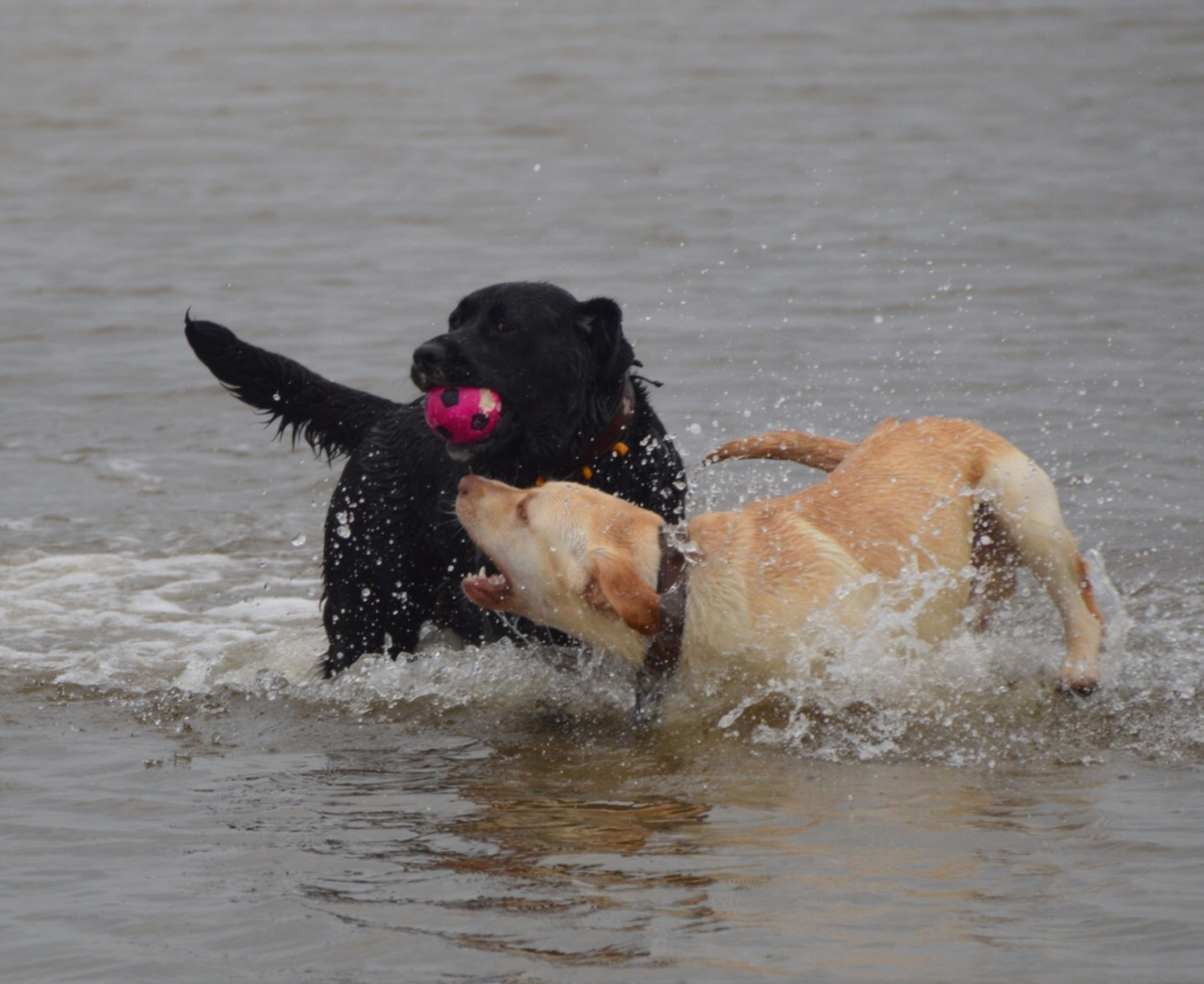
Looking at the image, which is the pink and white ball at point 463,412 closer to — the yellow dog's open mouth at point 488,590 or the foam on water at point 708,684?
the yellow dog's open mouth at point 488,590

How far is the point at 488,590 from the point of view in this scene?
5.13m

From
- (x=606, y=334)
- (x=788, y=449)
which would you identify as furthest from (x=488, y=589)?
(x=788, y=449)

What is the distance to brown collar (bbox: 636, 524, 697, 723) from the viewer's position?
4.94 m

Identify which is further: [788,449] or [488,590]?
[788,449]

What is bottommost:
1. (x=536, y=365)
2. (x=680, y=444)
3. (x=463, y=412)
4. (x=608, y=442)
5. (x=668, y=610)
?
(x=680, y=444)

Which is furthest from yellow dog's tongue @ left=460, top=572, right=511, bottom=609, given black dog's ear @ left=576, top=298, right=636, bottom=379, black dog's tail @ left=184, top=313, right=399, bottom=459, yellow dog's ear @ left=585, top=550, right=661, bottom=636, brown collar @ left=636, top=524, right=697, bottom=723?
black dog's tail @ left=184, top=313, right=399, bottom=459

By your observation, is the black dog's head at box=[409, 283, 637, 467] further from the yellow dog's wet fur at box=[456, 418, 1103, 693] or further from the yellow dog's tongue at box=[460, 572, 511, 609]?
the yellow dog's tongue at box=[460, 572, 511, 609]

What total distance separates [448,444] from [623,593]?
44.4 inches

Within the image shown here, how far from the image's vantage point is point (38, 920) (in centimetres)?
404

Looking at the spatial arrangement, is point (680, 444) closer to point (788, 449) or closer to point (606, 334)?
point (788, 449)

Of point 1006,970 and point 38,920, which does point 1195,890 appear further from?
point 38,920

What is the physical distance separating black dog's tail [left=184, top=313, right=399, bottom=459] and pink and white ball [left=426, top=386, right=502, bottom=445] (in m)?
0.87

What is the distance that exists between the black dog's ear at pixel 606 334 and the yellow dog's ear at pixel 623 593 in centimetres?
107

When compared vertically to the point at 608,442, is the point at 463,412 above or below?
above
